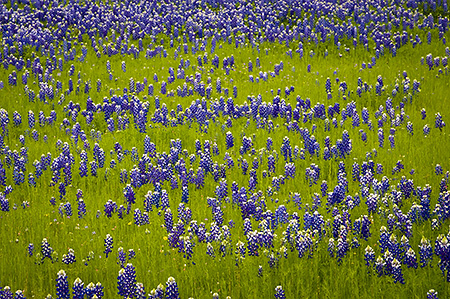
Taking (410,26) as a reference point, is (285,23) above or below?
above

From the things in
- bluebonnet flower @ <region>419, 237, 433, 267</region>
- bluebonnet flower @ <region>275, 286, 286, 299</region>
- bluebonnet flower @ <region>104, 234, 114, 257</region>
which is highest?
bluebonnet flower @ <region>104, 234, 114, 257</region>

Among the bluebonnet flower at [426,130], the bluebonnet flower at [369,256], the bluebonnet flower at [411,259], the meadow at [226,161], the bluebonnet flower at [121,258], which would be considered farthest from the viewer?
the bluebonnet flower at [426,130]

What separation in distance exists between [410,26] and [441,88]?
19.6 ft

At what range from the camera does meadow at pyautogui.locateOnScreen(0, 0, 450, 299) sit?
493 centimetres

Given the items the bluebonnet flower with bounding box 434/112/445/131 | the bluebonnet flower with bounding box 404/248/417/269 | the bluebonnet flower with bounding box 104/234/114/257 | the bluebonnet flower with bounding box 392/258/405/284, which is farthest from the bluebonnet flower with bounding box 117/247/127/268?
the bluebonnet flower with bounding box 434/112/445/131

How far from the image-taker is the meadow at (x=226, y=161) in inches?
194

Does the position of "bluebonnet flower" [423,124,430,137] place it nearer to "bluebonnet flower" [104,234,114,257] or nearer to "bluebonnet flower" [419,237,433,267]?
"bluebonnet flower" [419,237,433,267]

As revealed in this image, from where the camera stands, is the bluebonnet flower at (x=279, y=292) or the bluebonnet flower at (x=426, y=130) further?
the bluebonnet flower at (x=426, y=130)

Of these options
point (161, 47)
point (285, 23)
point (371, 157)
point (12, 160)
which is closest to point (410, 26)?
point (285, 23)

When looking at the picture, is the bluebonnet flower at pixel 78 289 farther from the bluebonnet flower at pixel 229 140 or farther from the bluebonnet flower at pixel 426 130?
the bluebonnet flower at pixel 426 130

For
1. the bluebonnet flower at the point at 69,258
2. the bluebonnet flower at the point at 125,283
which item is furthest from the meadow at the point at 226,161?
the bluebonnet flower at the point at 69,258

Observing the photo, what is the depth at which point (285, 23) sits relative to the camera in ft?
57.6

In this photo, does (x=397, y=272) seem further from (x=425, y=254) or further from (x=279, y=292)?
(x=279, y=292)

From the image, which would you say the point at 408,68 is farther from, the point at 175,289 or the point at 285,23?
the point at 175,289
